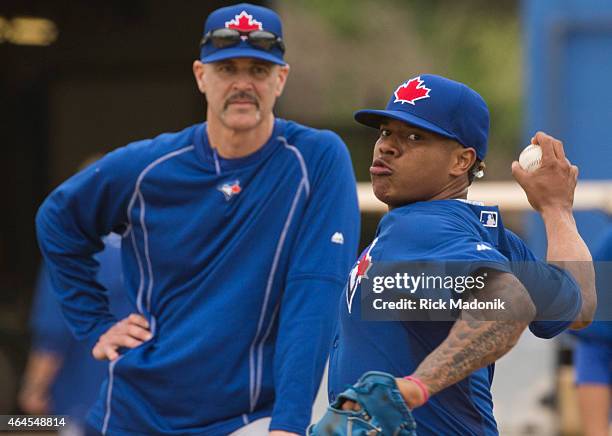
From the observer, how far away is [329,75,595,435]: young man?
2.95 m

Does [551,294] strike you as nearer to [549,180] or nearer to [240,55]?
[549,180]

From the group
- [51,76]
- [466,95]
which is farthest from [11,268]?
[466,95]

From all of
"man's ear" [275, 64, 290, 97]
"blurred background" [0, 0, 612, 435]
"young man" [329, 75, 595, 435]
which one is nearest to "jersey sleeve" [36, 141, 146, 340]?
"man's ear" [275, 64, 290, 97]

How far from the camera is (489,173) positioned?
18141 millimetres

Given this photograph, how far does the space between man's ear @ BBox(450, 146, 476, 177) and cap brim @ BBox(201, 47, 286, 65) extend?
1348 millimetres

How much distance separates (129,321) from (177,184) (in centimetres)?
52

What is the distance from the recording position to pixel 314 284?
433cm

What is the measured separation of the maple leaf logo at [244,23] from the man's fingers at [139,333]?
1.11m

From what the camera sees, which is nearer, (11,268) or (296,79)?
(11,268)

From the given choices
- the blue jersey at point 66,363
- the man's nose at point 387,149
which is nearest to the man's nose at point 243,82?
the man's nose at point 387,149

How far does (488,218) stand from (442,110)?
11.9 inches

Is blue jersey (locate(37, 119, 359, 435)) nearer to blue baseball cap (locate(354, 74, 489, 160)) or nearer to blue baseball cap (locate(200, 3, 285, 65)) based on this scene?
blue baseball cap (locate(200, 3, 285, 65))

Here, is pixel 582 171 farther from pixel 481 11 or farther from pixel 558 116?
pixel 481 11

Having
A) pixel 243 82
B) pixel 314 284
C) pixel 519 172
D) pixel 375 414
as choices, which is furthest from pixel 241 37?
pixel 375 414
